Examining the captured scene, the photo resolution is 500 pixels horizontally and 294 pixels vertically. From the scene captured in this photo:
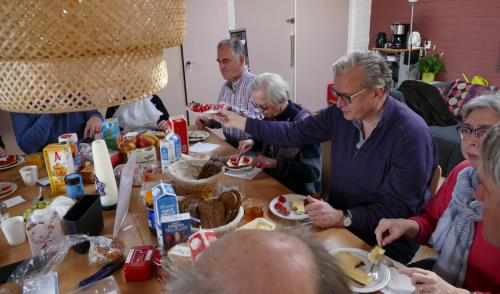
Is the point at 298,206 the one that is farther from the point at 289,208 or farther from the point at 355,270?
the point at 355,270

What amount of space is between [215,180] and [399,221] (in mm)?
770

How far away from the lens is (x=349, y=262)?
4.16 feet

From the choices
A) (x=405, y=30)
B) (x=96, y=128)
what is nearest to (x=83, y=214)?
(x=96, y=128)

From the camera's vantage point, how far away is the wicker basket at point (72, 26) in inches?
20.0

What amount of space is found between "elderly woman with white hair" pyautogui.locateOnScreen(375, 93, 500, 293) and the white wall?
15.8 feet

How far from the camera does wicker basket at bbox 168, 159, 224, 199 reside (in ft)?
5.26

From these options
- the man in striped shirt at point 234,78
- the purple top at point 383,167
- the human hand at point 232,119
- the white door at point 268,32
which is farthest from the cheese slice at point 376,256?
the white door at point 268,32

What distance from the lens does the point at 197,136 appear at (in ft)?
9.25

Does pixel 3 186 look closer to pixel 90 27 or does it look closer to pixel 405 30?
pixel 90 27

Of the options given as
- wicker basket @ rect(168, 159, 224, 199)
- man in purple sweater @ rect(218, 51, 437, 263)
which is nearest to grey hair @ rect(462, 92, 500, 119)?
man in purple sweater @ rect(218, 51, 437, 263)

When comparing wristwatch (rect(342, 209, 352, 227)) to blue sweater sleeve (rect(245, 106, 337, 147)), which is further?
blue sweater sleeve (rect(245, 106, 337, 147))

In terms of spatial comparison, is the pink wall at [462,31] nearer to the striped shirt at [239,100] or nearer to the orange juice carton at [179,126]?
the striped shirt at [239,100]

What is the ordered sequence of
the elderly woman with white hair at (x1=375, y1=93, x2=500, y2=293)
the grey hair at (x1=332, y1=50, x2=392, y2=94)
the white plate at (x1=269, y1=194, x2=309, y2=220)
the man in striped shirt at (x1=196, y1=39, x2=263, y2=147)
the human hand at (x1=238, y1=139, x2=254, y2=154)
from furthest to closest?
the man in striped shirt at (x1=196, y1=39, x2=263, y2=147), the human hand at (x1=238, y1=139, x2=254, y2=154), the grey hair at (x1=332, y1=50, x2=392, y2=94), the white plate at (x1=269, y1=194, x2=309, y2=220), the elderly woman with white hair at (x1=375, y1=93, x2=500, y2=293)

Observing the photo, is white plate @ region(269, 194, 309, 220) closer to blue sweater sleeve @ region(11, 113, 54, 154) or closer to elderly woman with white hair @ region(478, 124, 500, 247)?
elderly woman with white hair @ region(478, 124, 500, 247)
